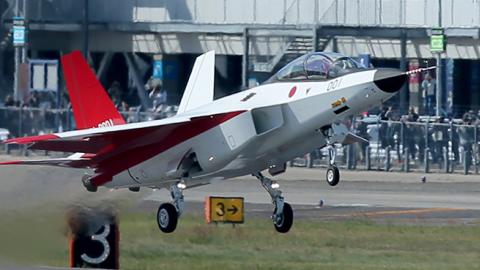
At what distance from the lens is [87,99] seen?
1129 inches

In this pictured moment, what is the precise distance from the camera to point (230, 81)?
5934cm

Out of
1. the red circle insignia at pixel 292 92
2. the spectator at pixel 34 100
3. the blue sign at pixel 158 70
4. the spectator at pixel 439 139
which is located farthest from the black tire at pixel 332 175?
the blue sign at pixel 158 70

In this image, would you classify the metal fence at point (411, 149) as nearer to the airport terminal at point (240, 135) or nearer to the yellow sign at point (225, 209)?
the airport terminal at point (240, 135)

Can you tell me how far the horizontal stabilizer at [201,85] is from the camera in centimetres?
2881

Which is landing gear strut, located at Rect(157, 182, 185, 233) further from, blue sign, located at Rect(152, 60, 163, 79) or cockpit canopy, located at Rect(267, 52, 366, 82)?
blue sign, located at Rect(152, 60, 163, 79)

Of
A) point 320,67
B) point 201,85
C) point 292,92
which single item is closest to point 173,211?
point 201,85

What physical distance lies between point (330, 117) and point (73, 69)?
19.4 ft

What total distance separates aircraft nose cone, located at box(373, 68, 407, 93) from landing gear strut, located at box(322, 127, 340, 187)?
4.85 feet

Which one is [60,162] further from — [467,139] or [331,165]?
[467,139]

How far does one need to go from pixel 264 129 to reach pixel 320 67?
4.96ft

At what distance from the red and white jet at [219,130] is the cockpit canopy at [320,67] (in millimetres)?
17

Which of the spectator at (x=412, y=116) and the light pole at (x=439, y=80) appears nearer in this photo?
the spectator at (x=412, y=116)

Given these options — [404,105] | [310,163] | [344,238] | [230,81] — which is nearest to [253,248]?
[344,238]

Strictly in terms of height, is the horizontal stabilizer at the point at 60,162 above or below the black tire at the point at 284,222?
above
